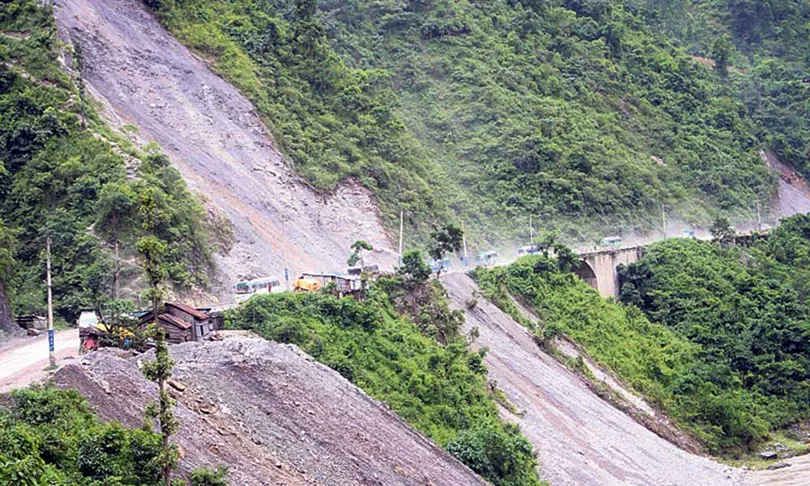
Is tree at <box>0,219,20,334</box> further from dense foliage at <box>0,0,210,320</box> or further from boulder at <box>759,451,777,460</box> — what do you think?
boulder at <box>759,451,777,460</box>

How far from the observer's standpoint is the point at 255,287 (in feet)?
171

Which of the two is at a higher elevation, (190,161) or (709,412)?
(190,161)

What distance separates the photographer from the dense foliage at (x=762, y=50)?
122 meters

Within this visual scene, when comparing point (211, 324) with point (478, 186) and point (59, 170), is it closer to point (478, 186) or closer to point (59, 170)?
point (59, 170)

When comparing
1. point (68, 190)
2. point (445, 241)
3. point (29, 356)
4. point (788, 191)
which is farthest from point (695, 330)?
point (29, 356)

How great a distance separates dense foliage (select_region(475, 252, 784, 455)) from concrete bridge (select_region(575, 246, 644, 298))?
2704 millimetres

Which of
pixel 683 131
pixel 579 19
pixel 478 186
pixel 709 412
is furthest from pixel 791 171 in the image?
pixel 709 412

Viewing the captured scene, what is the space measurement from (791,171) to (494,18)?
35244 mm

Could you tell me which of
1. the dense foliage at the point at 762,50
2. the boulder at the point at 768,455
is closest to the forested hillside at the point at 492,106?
the dense foliage at the point at 762,50

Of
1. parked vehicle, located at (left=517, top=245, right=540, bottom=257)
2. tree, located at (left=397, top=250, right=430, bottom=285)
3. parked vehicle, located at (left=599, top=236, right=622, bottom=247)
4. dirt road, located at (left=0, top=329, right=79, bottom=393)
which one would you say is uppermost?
parked vehicle, located at (left=599, top=236, right=622, bottom=247)

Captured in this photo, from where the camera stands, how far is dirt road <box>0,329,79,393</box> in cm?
3319

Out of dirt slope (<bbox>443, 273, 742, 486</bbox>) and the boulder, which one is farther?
the boulder

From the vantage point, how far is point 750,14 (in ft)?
458

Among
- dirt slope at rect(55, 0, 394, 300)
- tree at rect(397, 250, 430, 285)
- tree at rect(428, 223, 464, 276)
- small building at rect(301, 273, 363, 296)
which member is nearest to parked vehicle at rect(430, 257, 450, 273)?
tree at rect(428, 223, 464, 276)
